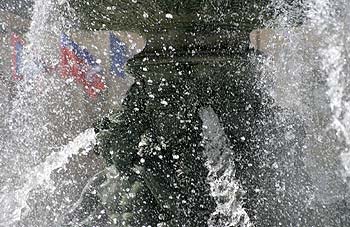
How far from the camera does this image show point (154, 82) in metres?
2.31

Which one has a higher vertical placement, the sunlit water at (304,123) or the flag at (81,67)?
the sunlit water at (304,123)

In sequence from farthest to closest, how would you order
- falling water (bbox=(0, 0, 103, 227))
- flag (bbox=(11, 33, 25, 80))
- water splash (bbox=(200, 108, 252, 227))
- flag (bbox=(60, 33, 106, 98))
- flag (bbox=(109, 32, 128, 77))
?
flag (bbox=(109, 32, 128, 77)) → flag (bbox=(60, 33, 106, 98)) → flag (bbox=(11, 33, 25, 80)) → falling water (bbox=(0, 0, 103, 227)) → water splash (bbox=(200, 108, 252, 227))

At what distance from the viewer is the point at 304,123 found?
263cm

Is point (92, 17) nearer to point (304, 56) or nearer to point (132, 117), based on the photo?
point (132, 117)

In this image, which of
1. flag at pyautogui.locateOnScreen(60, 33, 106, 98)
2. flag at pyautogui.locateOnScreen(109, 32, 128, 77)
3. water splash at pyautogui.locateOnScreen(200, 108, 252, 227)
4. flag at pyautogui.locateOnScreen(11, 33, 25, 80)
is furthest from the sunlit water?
flag at pyautogui.locateOnScreen(109, 32, 128, 77)

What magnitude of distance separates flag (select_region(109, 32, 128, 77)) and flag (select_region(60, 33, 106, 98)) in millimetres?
352

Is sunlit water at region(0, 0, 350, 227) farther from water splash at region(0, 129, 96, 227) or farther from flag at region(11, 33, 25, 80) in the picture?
flag at region(11, 33, 25, 80)

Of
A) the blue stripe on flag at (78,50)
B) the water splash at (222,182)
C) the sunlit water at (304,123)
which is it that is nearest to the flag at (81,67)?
the blue stripe on flag at (78,50)

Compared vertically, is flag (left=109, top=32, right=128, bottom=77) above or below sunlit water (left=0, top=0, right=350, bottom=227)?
below

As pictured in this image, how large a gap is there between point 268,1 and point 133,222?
104 centimetres

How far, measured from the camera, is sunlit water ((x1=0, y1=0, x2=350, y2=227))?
216 cm

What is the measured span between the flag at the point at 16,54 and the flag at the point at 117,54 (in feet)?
4.44

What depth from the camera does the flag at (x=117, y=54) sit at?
830cm

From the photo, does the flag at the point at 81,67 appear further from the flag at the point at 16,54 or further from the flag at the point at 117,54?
the flag at the point at 16,54
